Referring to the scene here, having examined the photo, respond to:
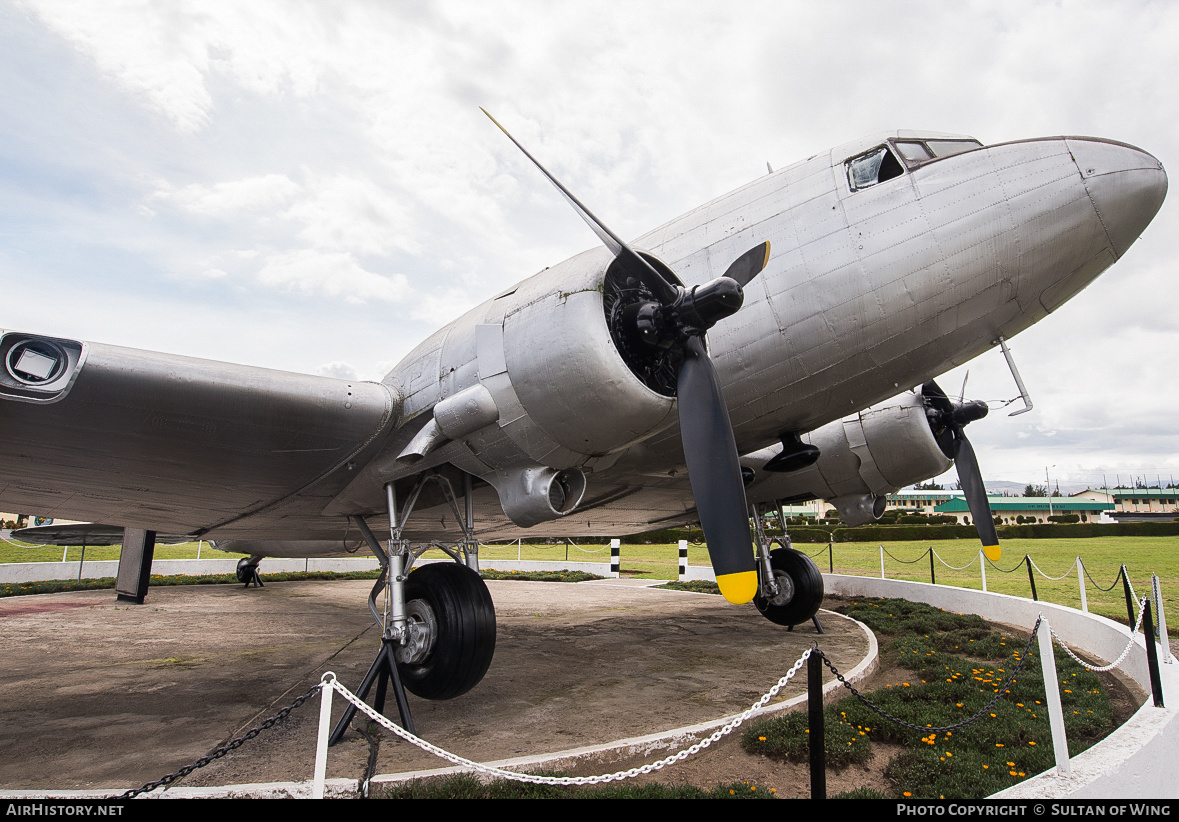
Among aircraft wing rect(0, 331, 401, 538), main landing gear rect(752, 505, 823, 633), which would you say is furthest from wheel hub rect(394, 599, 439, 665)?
main landing gear rect(752, 505, 823, 633)

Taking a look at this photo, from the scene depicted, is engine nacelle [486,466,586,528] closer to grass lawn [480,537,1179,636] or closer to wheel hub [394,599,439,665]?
wheel hub [394,599,439,665]

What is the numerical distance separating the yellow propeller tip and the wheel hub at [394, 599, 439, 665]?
2.38 meters

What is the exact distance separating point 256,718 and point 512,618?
21.8 feet

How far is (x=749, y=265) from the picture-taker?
4633 millimetres

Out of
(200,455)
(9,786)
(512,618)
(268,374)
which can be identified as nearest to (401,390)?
(268,374)

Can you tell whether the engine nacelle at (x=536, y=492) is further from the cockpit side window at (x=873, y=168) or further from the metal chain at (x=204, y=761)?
the cockpit side window at (x=873, y=168)

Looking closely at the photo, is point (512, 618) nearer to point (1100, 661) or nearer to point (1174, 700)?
point (1100, 661)

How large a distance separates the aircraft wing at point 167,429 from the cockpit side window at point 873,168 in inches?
170

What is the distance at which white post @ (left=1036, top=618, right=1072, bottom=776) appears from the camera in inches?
130

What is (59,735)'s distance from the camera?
4965 mm

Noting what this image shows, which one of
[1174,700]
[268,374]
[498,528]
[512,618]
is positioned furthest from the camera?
[512,618]

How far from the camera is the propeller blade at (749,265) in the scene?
456 cm

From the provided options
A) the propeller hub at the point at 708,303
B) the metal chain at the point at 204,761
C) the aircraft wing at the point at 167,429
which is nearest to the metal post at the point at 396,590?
the aircraft wing at the point at 167,429

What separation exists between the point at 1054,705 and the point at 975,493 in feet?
18.6
